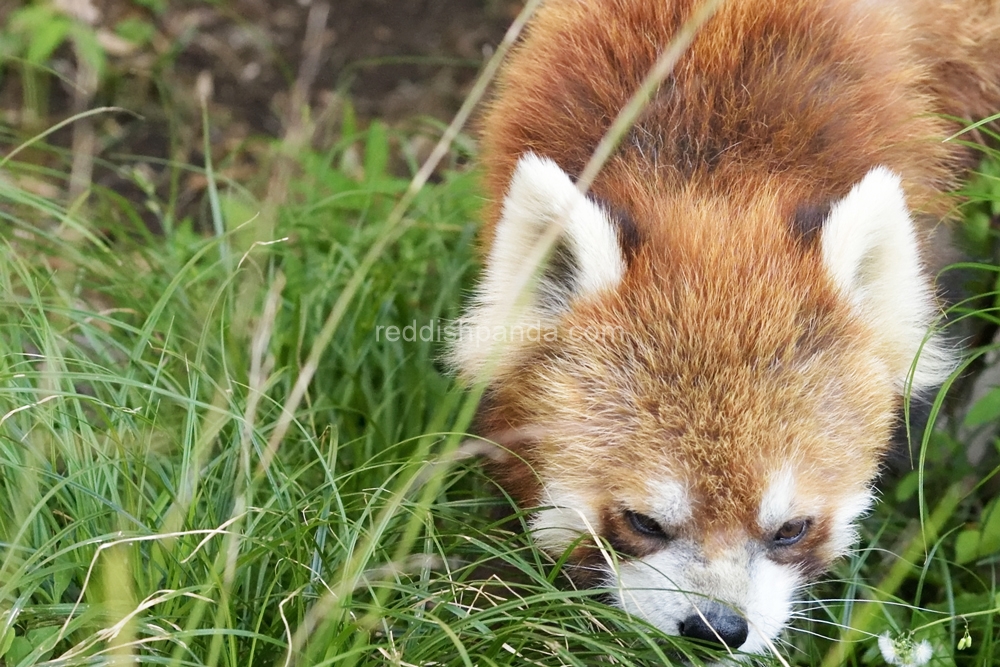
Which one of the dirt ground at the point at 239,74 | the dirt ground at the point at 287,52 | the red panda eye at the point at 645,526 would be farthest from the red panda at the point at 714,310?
the dirt ground at the point at 287,52

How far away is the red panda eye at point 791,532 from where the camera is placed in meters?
2.35

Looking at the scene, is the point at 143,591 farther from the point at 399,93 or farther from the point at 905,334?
the point at 399,93

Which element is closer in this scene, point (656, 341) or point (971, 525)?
point (656, 341)

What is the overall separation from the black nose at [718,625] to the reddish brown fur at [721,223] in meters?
0.19

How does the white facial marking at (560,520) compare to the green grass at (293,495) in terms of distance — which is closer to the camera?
the green grass at (293,495)

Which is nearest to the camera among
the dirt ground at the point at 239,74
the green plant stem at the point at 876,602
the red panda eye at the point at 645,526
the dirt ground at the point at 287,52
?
the red panda eye at the point at 645,526

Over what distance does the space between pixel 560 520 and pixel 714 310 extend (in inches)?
27.1

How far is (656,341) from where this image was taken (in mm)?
2336

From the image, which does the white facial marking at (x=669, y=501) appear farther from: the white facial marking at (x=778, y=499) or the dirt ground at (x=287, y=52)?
the dirt ground at (x=287, y=52)

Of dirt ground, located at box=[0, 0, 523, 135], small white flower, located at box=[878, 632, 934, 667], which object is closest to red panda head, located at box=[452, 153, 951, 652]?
small white flower, located at box=[878, 632, 934, 667]

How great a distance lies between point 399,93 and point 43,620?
372 centimetres

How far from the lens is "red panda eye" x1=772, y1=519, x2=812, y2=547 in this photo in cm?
235

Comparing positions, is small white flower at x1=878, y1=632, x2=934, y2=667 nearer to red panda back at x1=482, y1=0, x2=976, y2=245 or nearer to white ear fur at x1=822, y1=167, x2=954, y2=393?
white ear fur at x1=822, y1=167, x2=954, y2=393

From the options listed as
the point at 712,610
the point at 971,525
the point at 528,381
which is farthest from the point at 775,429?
the point at 971,525
